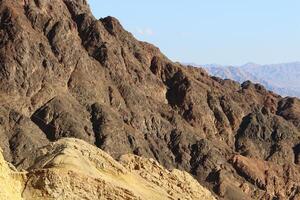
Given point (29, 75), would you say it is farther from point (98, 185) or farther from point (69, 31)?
point (98, 185)

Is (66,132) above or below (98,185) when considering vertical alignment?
below

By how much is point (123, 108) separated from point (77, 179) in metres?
125

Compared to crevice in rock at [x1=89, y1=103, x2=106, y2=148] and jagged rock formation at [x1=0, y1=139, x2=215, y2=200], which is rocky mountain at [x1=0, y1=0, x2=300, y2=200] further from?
jagged rock formation at [x1=0, y1=139, x2=215, y2=200]

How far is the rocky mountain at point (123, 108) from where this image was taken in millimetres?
142500

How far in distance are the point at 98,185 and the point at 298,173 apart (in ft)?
468

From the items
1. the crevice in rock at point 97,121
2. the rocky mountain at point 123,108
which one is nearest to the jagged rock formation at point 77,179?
the rocky mountain at point 123,108

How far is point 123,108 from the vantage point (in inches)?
6225

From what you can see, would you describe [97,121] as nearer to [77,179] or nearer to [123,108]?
[123,108]

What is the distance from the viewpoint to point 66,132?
459 ft

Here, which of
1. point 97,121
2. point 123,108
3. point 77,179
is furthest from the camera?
point 123,108

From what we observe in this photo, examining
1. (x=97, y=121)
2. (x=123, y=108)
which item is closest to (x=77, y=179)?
(x=97, y=121)

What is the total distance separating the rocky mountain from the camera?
468 ft

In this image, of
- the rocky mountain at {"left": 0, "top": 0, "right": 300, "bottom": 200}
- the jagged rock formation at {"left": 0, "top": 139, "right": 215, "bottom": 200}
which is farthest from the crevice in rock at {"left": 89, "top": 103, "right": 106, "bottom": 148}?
the jagged rock formation at {"left": 0, "top": 139, "right": 215, "bottom": 200}

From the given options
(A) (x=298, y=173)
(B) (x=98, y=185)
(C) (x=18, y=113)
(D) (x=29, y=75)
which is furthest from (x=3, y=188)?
(A) (x=298, y=173)
